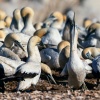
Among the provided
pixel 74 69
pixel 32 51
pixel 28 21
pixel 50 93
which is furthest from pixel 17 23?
pixel 50 93

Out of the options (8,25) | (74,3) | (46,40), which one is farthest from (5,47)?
(74,3)

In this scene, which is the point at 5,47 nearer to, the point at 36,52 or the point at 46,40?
the point at 36,52

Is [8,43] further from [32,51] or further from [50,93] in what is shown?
[50,93]

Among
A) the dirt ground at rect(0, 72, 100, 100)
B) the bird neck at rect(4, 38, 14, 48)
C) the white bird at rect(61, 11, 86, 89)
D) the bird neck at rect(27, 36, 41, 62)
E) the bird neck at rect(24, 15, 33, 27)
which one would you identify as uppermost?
the bird neck at rect(24, 15, 33, 27)

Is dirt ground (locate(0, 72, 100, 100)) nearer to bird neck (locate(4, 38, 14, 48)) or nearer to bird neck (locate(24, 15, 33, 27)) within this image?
bird neck (locate(4, 38, 14, 48))

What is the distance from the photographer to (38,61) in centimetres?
1284

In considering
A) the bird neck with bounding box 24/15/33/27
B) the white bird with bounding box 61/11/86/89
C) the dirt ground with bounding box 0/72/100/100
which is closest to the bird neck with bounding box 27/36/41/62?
the dirt ground with bounding box 0/72/100/100

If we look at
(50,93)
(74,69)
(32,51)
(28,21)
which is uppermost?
(28,21)

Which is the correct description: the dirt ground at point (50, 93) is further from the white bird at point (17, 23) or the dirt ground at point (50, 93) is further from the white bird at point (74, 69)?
the white bird at point (17, 23)

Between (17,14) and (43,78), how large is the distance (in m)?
8.07

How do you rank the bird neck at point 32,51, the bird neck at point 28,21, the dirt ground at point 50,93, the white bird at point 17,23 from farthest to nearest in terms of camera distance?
the white bird at point 17,23, the bird neck at point 28,21, the bird neck at point 32,51, the dirt ground at point 50,93

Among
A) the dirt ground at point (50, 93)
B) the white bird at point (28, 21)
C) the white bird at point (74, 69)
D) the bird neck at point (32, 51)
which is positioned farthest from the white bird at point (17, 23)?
the white bird at point (74, 69)

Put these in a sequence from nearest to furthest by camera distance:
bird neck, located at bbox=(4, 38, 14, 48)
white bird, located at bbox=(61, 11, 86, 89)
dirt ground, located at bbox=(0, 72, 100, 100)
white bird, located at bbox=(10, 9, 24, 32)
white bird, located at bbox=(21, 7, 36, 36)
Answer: dirt ground, located at bbox=(0, 72, 100, 100), white bird, located at bbox=(61, 11, 86, 89), bird neck, located at bbox=(4, 38, 14, 48), white bird, located at bbox=(21, 7, 36, 36), white bird, located at bbox=(10, 9, 24, 32)

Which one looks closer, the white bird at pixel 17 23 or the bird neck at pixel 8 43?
the bird neck at pixel 8 43
